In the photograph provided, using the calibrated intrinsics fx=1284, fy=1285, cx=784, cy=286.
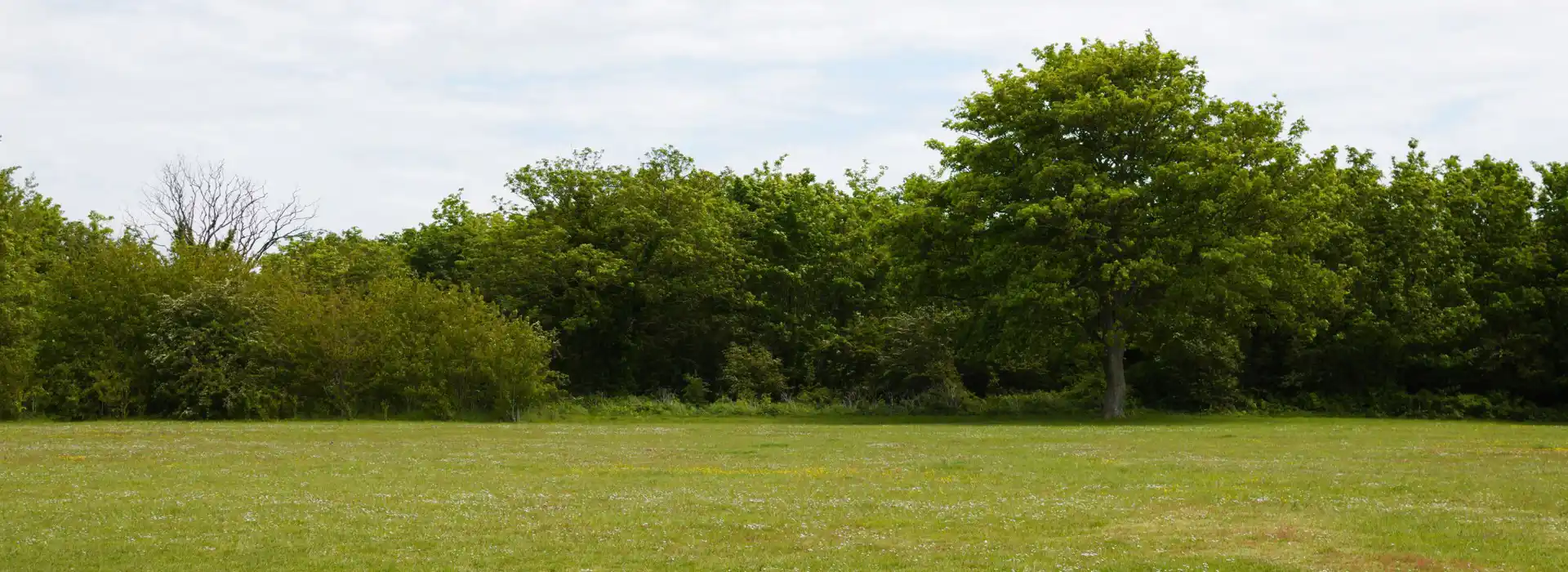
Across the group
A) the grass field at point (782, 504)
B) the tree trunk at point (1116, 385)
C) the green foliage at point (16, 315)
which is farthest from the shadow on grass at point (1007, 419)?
the green foliage at point (16, 315)

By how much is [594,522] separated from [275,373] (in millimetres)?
37957

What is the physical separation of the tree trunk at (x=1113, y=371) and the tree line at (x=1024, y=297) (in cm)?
12

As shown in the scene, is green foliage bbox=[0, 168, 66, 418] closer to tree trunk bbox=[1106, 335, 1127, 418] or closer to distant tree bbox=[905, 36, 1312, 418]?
distant tree bbox=[905, 36, 1312, 418]

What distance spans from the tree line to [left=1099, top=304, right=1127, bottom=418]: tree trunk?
0.12 meters

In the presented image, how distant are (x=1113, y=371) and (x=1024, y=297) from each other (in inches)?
298

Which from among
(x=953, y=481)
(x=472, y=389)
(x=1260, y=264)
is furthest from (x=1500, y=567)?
(x=472, y=389)

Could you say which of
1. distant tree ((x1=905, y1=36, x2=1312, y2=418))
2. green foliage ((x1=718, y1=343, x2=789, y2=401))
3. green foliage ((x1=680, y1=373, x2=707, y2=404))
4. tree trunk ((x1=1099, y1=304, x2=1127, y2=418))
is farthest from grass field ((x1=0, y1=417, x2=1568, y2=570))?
green foliage ((x1=718, y1=343, x2=789, y2=401))

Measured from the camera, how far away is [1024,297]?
46.6 meters

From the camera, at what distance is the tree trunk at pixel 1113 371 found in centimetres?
5075

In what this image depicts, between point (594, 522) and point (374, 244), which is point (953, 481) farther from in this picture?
point (374, 244)

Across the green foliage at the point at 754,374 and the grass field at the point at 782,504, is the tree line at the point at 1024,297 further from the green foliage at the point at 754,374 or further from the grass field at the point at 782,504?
the grass field at the point at 782,504

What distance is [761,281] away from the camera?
67.0 metres

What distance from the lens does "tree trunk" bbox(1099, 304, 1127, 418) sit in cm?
5075

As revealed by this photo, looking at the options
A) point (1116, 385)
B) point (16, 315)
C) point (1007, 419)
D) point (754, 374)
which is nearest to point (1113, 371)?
point (1116, 385)
